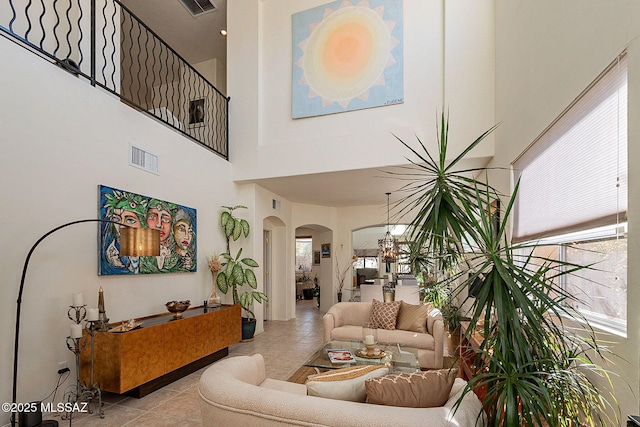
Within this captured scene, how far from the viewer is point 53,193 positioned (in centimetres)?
311

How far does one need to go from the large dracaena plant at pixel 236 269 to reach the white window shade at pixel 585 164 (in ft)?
13.7

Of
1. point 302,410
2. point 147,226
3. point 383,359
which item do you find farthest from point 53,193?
point 383,359

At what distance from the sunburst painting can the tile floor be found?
12.6ft

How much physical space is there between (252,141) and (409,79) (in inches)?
111

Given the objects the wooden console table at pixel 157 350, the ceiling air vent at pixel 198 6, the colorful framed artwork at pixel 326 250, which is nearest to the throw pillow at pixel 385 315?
the wooden console table at pixel 157 350

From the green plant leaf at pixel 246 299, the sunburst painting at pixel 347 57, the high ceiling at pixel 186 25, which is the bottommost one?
the green plant leaf at pixel 246 299

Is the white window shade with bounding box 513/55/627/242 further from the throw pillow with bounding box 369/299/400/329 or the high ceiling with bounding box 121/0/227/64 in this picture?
the high ceiling with bounding box 121/0/227/64

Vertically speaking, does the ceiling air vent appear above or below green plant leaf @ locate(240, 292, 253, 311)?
above

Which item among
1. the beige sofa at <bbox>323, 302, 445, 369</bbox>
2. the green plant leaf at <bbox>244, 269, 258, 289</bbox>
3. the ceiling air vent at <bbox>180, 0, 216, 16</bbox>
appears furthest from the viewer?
the ceiling air vent at <bbox>180, 0, 216, 16</bbox>

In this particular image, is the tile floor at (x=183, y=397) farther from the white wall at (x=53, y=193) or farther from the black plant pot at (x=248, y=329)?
the white wall at (x=53, y=193)

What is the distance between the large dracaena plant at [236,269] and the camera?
553 centimetres

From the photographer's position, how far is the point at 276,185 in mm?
6531

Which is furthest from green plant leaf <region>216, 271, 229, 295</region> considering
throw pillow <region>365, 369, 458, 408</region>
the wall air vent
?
throw pillow <region>365, 369, 458, 408</region>

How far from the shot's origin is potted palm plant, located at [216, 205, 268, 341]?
18.2 feet
